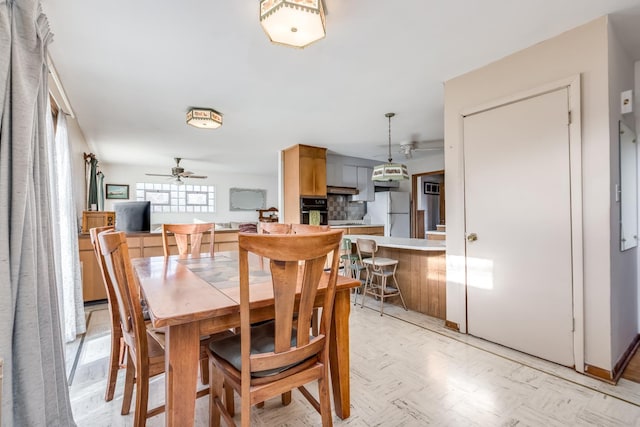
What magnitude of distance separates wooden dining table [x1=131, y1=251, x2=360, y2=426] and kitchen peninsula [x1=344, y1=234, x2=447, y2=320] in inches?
67.3

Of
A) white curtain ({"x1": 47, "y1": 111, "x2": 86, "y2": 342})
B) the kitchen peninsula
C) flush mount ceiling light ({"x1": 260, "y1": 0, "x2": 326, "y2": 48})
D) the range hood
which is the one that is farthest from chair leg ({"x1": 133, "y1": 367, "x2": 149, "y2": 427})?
the range hood

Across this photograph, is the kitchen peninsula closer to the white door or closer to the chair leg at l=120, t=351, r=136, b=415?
the white door

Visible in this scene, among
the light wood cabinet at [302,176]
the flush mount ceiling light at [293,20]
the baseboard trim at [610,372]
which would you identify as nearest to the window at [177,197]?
the light wood cabinet at [302,176]

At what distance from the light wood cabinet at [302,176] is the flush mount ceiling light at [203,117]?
183cm

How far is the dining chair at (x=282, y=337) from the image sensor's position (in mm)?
1030

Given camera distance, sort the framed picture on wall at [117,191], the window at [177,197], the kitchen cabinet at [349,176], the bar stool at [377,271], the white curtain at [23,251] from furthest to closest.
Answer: the window at [177,197]
the framed picture on wall at [117,191]
the kitchen cabinet at [349,176]
the bar stool at [377,271]
the white curtain at [23,251]

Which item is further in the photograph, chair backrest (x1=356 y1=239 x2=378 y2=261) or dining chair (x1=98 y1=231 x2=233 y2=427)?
chair backrest (x1=356 y1=239 x2=378 y2=261)

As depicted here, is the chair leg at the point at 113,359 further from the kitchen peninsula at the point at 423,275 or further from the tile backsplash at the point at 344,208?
the tile backsplash at the point at 344,208

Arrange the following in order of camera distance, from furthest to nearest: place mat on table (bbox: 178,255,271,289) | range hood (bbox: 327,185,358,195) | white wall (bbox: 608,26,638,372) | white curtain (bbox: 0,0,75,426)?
range hood (bbox: 327,185,358,195) < white wall (bbox: 608,26,638,372) < place mat on table (bbox: 178,255,271,289) < white curtain (bbox: 0,0,75,426)

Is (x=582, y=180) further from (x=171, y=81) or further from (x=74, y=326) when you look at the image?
(x=74, y=326)

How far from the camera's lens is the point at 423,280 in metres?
3.21

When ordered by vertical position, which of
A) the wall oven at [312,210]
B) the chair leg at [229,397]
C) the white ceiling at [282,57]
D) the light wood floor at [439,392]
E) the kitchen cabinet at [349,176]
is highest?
the white ceiling at [282,57]

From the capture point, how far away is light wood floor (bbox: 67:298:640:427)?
1554mm

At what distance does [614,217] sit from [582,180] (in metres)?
0.33
